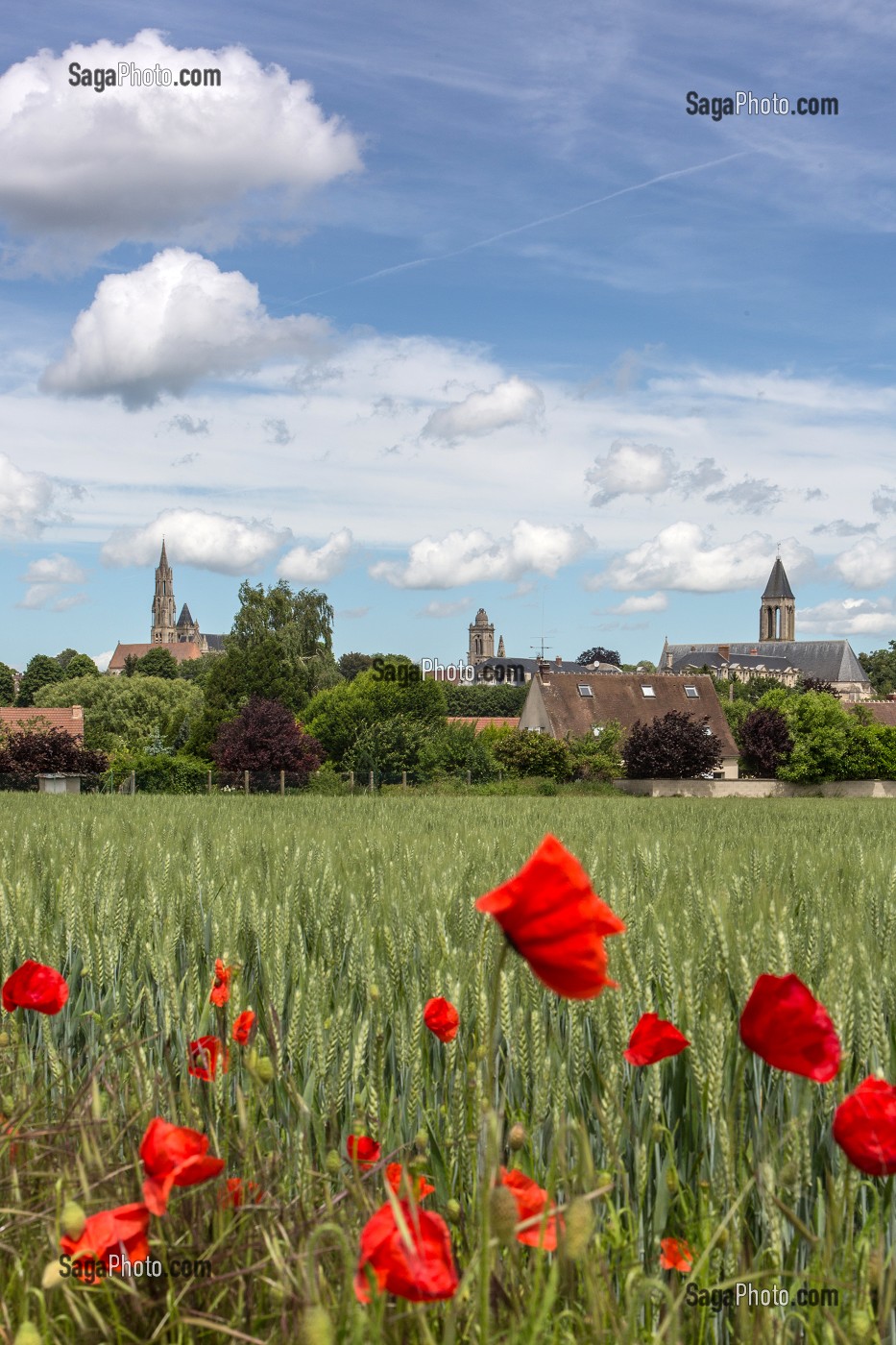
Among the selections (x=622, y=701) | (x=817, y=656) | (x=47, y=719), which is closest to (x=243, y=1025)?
(x=47, y=719)

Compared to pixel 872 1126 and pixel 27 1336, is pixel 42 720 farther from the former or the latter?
pixel 872 1126

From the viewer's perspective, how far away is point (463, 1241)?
1.80 meters

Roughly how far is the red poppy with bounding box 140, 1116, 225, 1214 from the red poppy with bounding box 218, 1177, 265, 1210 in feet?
1.17

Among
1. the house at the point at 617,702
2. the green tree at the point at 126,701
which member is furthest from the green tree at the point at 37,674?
the house at the point at 617,702

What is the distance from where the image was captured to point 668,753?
43.6 metres

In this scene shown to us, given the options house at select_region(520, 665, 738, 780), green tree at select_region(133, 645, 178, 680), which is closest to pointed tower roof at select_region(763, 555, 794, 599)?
green tree at select_region(133, 645, 178, 680)

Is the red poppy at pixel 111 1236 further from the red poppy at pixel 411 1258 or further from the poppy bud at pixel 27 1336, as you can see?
the red poppy at pixel 411 1258

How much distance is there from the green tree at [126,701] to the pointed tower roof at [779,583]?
90.5 m

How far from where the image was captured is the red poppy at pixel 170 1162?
117cm

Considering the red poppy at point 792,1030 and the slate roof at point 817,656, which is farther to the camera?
the slate roof at point 817,656

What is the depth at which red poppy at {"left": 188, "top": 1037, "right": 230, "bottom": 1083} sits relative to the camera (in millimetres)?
1943

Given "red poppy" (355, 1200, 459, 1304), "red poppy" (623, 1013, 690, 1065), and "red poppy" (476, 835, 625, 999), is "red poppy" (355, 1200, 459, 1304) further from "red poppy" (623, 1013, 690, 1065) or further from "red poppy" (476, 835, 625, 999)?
"red poppy" (623, 1013, 690, 1065)

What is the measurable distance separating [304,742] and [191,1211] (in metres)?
39.6

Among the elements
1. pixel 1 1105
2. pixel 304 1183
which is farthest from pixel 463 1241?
pixel 1 1105
